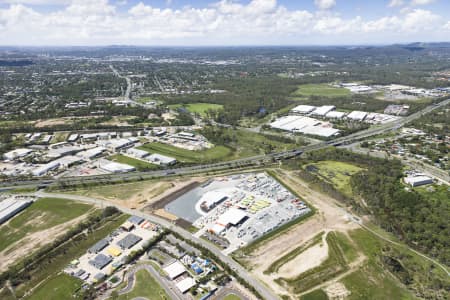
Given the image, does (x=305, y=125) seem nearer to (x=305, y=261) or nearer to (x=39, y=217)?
(x=305, y=261)

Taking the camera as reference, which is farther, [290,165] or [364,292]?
[290,165]

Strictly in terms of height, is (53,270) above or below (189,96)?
below

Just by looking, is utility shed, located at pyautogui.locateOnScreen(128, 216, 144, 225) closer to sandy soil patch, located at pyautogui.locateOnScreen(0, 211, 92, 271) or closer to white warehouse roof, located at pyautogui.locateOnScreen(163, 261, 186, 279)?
sandy soil patch, located at pyautogui.locateOnScreen(0, 211, 92, 271)

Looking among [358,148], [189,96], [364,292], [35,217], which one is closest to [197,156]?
[35,217]

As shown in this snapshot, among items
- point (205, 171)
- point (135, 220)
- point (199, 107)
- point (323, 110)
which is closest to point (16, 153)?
point (135, 220)

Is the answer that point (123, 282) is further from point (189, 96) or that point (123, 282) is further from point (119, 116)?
point (189, 96)

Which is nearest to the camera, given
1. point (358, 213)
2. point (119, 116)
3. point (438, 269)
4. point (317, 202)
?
point (438, 269)

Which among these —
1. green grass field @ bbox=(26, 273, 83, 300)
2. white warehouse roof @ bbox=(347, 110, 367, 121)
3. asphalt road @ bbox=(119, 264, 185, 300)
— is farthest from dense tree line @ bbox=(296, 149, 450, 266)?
white warehouse roof @ bbox=(347, 110, 367, 121)
